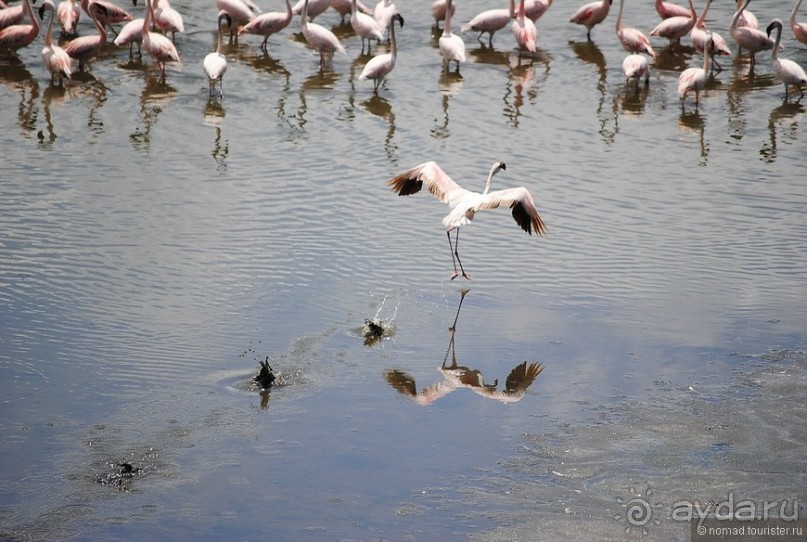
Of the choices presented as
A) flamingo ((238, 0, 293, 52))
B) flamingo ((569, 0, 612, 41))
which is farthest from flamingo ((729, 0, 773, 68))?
flamingo ((238, 0, 293, 52))

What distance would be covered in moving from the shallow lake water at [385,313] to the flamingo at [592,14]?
10.1 ft

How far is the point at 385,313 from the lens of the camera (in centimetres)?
813

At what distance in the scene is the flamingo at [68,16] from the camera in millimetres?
16781

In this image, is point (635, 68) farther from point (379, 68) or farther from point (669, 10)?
point (669, 10)

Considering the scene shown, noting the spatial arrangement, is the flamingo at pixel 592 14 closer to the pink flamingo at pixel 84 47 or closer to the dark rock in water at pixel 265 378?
the pink flamingo at pixel 84 47

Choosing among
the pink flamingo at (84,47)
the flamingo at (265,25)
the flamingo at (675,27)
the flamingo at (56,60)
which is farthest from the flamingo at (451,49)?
the flamingo at (56,60)

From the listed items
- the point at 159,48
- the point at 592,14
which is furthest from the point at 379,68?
the point at 592,14

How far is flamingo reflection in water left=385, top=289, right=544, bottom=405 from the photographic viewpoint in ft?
22.9

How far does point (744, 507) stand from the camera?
5730 mm

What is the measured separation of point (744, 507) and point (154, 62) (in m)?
12.1

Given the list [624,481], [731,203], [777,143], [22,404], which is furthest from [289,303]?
[777,143]

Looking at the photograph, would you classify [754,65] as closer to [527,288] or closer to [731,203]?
[731,203]

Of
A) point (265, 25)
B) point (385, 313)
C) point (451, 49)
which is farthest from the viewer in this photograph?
point (265, 25)

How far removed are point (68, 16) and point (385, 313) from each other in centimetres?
1104
